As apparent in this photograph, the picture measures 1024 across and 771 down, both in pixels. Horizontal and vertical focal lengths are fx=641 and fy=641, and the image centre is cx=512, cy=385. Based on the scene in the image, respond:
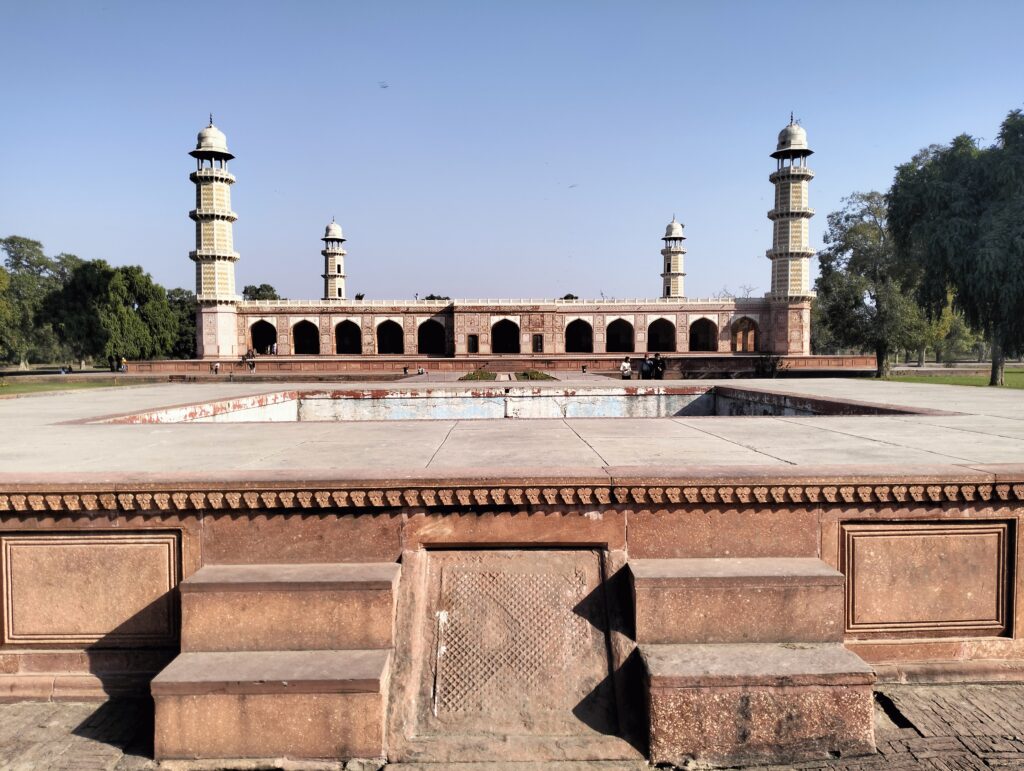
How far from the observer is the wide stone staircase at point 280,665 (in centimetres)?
240

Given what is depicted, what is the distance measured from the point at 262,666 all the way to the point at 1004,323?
19415 millimetres

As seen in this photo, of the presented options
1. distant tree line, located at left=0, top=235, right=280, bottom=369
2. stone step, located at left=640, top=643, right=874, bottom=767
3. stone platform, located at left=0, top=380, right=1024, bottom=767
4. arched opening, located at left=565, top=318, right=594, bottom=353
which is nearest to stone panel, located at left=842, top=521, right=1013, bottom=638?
stone platform, located at left=0, top=380, right=1024, bottom=767

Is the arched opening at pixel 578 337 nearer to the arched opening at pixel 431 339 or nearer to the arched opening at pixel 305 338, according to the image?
the arched opening at pixel 431 339

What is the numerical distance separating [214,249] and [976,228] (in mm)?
29730

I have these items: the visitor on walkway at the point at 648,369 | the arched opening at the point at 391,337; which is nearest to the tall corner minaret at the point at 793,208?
the visitor on walkway at the point at 648,369

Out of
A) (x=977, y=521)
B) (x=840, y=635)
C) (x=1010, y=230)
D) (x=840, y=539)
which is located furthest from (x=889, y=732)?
(x=1010, y=230)

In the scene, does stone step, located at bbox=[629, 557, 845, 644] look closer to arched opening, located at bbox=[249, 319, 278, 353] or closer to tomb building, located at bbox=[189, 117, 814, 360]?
tomb building, located at bbox=[189, 117, 814, 360]

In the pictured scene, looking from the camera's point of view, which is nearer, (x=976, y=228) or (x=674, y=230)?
(x=976, y=228)

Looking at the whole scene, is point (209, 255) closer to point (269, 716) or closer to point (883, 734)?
point (269, 716)

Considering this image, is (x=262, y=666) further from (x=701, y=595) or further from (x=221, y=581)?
(x=701, y=595)

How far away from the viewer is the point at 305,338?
130 feet

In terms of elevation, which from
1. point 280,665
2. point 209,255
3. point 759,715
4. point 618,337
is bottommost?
point 759,715

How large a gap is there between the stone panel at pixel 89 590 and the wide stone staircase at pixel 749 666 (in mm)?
2133

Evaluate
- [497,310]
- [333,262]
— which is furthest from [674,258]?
[333,262]
